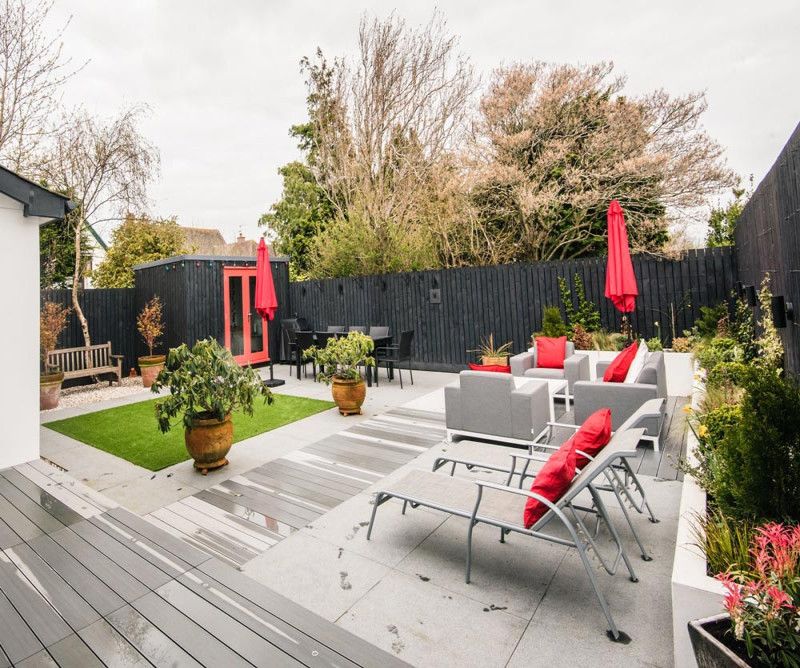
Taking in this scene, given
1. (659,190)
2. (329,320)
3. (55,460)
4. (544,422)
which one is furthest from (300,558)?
(659,190)

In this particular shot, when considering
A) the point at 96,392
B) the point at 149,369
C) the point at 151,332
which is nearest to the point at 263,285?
the point at 151,332

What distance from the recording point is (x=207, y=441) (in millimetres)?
4020

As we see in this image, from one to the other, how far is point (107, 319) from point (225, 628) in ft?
31.8

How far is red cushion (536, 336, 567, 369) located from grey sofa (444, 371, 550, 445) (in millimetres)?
1848

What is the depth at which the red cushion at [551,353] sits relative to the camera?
654 cm

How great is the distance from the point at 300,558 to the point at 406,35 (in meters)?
14.5

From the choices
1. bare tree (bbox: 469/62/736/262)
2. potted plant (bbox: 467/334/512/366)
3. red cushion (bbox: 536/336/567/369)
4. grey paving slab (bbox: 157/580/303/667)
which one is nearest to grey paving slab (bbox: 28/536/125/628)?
grey paving slab (bbox: 157/580/303/667)

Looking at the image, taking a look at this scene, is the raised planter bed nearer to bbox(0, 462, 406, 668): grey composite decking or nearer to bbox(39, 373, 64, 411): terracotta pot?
bbox(0, 462, 406, 668): grey composite decking

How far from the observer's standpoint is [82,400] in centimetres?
763

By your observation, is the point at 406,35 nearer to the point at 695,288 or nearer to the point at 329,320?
the point at 329,320

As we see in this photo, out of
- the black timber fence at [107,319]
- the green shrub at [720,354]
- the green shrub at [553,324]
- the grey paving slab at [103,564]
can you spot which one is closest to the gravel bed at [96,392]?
the black timber fence at [107,319]

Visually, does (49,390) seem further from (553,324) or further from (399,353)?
(553,324)

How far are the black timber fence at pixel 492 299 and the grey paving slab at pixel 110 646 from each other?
7543 mm

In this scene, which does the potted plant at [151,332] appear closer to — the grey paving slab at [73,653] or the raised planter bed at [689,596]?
the grey paving slab at [73,653]
